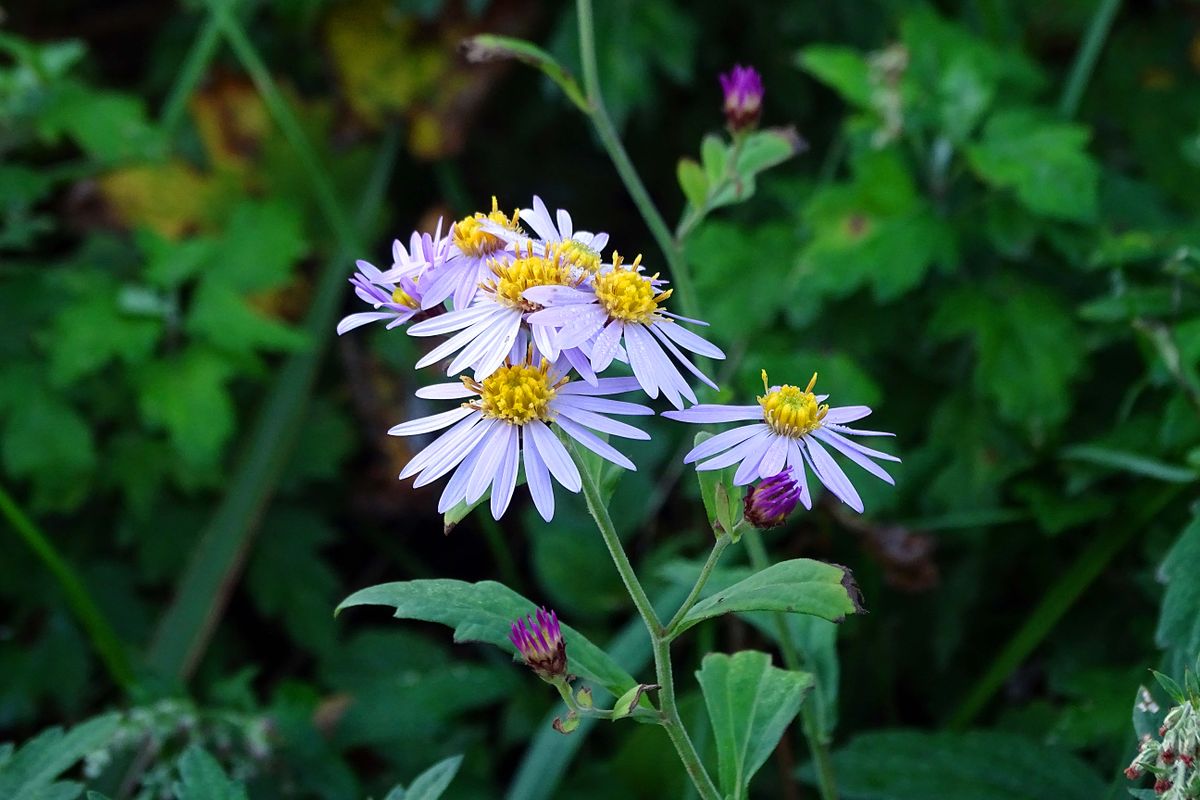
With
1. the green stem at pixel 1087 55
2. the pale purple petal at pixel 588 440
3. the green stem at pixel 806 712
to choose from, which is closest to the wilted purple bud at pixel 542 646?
the pale purple petal at pixel 588 440

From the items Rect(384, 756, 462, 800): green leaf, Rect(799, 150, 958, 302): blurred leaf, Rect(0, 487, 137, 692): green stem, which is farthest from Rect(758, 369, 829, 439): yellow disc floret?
Rect(0, 487, 137, 692): green stem

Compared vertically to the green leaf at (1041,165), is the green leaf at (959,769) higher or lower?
lower

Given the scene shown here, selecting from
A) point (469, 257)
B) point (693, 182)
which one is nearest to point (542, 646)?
point (469, 257)

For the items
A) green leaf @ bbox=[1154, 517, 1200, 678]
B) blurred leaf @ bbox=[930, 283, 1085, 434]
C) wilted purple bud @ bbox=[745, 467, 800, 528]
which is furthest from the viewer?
blurred leaf @ bbox=[930, 283, 1085, 434]

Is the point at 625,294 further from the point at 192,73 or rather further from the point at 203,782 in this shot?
the point at 192,73

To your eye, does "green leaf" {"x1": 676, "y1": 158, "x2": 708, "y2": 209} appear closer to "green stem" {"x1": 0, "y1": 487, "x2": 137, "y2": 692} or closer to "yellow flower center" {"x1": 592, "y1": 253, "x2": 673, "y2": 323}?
"yellow flower center" {"x1": 592, "y1": 253, "x2": 673, "y2": 323}

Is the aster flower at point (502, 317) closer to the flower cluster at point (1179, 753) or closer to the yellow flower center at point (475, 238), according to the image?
the yellow flower center at point (475, 238)
